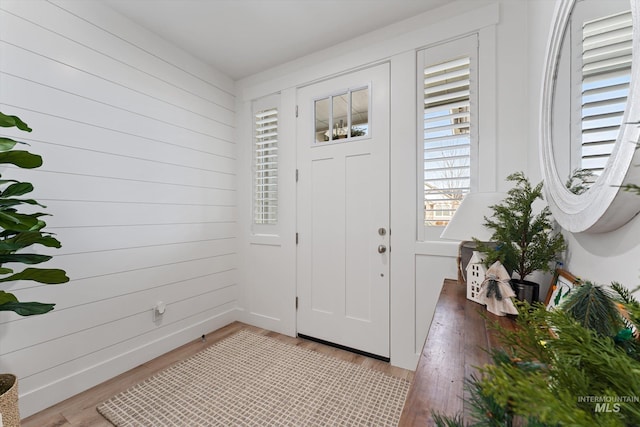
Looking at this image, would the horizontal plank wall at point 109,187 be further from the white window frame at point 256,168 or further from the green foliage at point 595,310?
the green foliage at point 595,310

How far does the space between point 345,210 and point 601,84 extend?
181 cm

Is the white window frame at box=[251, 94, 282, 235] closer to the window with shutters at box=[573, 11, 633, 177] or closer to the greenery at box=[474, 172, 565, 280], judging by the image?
the greenery at box=[474, 172, 565, 280]

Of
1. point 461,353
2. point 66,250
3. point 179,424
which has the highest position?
point 66,250

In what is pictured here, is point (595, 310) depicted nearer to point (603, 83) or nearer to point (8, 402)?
point (603, 83)

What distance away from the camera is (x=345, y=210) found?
2420 mm

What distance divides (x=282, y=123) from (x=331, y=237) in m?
1.27

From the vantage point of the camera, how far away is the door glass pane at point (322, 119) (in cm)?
254

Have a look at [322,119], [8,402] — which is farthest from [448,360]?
[322,119]

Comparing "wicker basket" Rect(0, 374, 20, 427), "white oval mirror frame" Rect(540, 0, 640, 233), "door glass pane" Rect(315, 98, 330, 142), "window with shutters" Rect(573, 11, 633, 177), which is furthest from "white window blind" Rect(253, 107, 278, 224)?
"window with shutters" Rect(573, 11, 633, 177)

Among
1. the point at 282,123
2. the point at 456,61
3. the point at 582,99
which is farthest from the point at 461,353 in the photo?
the point at 282,123

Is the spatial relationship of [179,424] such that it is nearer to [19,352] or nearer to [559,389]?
[19,352]

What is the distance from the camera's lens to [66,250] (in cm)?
178

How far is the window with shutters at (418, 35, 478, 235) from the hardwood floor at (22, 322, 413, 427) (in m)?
1.27

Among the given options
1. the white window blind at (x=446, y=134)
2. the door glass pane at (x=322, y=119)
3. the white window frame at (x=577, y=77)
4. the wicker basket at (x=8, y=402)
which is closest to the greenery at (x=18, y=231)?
the wicker basket at (x=8, y=402)
